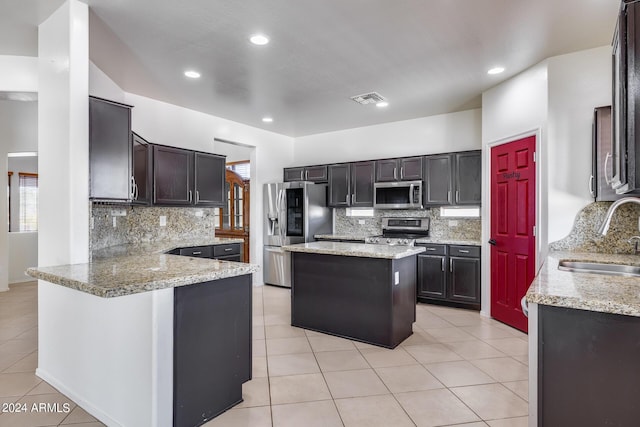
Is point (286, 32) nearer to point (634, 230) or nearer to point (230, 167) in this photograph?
point (634, 230)

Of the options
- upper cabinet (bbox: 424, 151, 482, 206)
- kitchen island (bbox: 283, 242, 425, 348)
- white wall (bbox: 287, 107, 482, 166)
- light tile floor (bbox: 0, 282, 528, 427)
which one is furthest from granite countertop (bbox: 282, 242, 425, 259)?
white wall (bbox: 287, 107, 482, 166)

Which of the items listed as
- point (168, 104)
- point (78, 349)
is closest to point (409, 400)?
point (78, 349)

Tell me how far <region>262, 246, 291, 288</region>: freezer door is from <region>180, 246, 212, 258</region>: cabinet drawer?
1645 millimetres

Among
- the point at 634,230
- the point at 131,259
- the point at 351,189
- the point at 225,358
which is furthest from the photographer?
the point at 351,189

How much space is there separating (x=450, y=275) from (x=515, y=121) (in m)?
2.02

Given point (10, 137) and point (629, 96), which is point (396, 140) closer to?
point (629, 96)

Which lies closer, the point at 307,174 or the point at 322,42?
the point at 322,42

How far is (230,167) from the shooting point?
300 inches

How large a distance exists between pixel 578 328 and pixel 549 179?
2.33 meters

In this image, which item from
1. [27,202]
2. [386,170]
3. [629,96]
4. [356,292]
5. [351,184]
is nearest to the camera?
[629,96]

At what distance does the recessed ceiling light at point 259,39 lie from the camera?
9.07 ft

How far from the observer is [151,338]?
177cm

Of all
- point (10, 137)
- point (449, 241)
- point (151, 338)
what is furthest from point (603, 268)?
point (10, 137)

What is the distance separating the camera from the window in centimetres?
725
